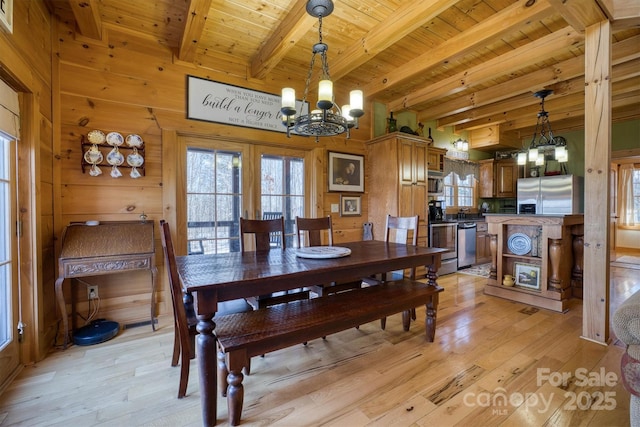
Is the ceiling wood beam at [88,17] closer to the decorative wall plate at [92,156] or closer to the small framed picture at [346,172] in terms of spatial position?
the decorative wall plate at [92,156]

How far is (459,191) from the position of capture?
6.14m

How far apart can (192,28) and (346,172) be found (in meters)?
2.51

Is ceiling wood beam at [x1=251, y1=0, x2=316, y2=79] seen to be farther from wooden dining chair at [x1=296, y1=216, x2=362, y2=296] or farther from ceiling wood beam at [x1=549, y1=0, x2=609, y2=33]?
ceiling wood beam at [x1=549, y1=0, x2=609, y2=33]

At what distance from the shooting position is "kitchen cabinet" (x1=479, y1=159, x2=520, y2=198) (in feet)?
21.3

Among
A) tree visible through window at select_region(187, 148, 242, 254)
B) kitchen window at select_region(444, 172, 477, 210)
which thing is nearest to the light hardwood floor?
tree visible through window at select_region(187, 148, 242, 254)

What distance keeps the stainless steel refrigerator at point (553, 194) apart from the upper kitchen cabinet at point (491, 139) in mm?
912

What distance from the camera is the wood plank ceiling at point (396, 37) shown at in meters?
2.34

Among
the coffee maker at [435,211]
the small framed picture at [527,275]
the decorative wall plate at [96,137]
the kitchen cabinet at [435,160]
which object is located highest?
the kitchen cabinet at [435,160]

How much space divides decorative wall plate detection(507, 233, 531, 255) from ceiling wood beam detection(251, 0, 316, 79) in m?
3.33

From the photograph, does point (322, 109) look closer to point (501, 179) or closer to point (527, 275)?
point (527, 275)

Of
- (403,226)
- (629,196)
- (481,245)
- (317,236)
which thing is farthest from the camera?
(629,196)

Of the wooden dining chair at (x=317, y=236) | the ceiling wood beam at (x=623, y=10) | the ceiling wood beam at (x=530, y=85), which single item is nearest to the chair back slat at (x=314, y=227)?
the wooden dining chair at (x=317, y=236)

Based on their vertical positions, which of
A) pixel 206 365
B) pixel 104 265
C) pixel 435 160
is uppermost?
pixel 435 160

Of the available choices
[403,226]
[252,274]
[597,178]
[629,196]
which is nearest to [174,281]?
[252,274]
